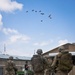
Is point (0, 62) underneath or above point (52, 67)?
above

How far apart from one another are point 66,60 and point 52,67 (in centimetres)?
68

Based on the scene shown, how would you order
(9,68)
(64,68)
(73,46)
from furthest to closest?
(73,46) → (9,68) → (64,68)

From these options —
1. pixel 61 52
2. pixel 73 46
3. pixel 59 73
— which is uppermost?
pixel 73 46

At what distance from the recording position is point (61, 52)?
13391 millimetres

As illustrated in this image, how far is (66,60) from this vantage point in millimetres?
13398

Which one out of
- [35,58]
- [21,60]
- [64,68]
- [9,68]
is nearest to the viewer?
[64,68]

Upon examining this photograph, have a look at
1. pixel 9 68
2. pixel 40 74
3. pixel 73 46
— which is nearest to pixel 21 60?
pixel 73 46

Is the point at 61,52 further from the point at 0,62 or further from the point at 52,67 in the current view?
the point at 0,62

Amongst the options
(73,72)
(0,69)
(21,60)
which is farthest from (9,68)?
(21,60)

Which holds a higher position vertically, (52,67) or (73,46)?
(73,46)

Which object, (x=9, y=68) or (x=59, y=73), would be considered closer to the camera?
(x=59, y=73)

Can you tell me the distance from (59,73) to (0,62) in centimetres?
3667

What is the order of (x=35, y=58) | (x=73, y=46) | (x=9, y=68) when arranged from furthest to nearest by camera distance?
(x=73, y=46) → (x=9, y=68) → (x=35, y=58)

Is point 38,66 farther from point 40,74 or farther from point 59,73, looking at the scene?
point 59,73
